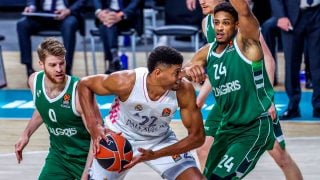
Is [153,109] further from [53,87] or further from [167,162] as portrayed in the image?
[53,87]

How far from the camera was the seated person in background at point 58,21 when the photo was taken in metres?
13.0

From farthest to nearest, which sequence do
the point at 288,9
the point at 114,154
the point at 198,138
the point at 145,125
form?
the point at 288,9 < the point at 145,125 < the point at 198,138 < the point at 114,154

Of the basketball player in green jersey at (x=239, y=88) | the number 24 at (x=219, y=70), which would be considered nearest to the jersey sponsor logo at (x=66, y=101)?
the basketball player in green jersey at (x=239, y=88)

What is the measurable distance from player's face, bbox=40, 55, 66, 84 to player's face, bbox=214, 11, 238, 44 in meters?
1.08

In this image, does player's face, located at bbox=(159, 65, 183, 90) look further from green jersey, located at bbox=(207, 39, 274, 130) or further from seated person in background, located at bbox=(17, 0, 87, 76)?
seated person in background, located at bbox=(17, 0, 87, 76)

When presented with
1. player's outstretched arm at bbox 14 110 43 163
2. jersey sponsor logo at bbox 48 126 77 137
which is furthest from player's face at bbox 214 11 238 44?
player's outstretched arm at bbox 14 110 43 163

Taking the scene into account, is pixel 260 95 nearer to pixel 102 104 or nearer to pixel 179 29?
pixel 102 104

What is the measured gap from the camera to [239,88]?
277 inches

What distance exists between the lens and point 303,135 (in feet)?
33.7

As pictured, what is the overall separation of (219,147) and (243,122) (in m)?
0.28

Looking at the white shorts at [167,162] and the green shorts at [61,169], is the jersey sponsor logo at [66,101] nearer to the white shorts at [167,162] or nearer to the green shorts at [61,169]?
the green shorts at [61,169]

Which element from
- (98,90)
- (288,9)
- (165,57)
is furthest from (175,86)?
(288,9)

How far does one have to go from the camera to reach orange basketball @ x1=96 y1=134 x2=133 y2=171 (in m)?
6.49

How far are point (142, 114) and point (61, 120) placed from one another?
609 mm
